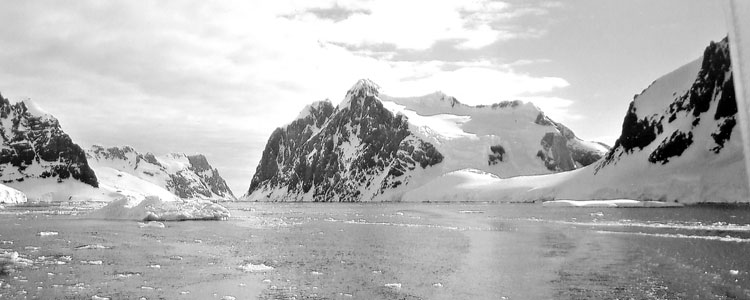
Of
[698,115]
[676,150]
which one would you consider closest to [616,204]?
[676,150]

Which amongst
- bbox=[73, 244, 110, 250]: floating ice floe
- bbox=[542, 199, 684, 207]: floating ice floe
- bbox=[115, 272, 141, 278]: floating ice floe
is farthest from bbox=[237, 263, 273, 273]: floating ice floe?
bbox=[542, 199, 684, 207]: floating ice floe

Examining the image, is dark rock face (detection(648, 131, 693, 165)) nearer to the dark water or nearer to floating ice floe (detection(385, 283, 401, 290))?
the dark water

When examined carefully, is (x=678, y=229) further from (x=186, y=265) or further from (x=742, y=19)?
(x=742, y=19)

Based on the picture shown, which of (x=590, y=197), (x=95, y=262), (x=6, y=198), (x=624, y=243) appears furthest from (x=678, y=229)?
(x=6, y=198)

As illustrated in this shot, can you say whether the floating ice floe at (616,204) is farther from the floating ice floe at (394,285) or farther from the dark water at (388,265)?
the floating ice floe at (394,285)

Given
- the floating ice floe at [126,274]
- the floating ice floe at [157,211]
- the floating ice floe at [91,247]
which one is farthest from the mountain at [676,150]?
the floating ice floe at [126,274]
